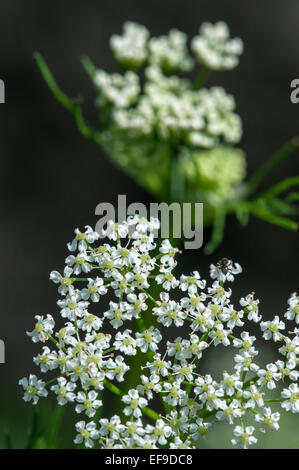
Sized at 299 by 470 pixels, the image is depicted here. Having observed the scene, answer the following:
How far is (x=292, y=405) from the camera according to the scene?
4.70 feet

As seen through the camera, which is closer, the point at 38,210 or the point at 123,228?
the point at 123,228

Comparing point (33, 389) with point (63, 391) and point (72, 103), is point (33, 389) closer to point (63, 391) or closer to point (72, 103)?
point (63, 391)

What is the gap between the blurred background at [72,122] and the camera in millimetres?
3982

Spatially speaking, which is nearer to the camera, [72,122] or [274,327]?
[274,327]

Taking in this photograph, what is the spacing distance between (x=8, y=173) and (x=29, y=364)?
1.19 m

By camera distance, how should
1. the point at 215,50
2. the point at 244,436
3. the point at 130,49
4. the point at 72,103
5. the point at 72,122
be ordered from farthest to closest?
the point at 72,122 → the point at 215,50 → the point at 130,49 → the point at 72,103 → the point at 244,436

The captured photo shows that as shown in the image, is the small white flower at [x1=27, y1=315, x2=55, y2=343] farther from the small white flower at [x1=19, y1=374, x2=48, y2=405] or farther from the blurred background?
the blurred background

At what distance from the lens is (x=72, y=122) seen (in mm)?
4160

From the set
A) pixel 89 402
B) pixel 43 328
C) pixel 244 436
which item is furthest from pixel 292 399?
pixel 43 328

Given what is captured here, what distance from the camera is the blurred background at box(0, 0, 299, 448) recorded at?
13.1 feet

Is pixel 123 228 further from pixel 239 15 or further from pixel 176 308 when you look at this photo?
pixel 239 15

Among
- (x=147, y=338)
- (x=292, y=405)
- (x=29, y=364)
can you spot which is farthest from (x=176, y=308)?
(x=29, y=364)

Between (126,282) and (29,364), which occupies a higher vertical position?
(29,364)

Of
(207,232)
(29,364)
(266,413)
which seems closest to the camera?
(266,413)
